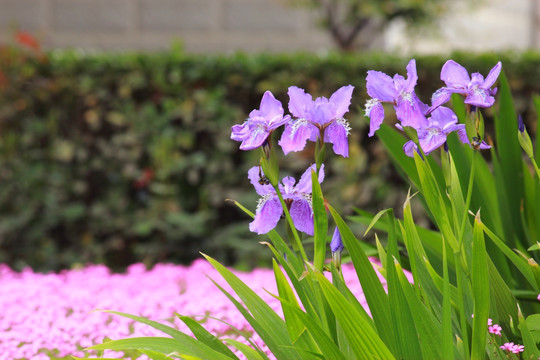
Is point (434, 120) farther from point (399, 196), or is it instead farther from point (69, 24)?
point (69, 24)

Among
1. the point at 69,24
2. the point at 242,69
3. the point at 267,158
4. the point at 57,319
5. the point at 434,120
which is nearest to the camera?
the point at 267,158

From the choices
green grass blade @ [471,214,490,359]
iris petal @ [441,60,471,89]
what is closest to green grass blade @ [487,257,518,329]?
green grass blade @ [471,214,490,359]

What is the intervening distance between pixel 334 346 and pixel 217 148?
10.0ft

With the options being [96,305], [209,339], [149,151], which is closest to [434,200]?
[209,339]

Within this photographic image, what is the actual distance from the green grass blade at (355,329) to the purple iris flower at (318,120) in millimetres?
284

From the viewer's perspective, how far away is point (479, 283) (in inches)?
55.7

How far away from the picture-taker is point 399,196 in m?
4.54

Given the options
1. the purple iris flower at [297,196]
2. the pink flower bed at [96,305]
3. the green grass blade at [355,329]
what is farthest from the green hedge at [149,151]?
the green grass blade at [355,329]

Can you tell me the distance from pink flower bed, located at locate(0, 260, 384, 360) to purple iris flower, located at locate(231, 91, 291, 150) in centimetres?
41

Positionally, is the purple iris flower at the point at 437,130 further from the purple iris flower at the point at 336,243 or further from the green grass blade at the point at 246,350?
the green grass blade at the point at 246,350

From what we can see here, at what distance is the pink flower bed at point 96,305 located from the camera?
2.24 meters

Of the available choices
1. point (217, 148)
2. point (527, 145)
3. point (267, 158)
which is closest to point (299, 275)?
point (267, 158)

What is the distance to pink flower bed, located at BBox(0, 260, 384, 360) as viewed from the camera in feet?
7.36

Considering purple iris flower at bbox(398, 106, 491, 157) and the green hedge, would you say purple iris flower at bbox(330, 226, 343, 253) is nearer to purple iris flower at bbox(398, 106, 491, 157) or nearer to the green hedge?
purple iris flower at bbox(398, 106, 491, 157)
